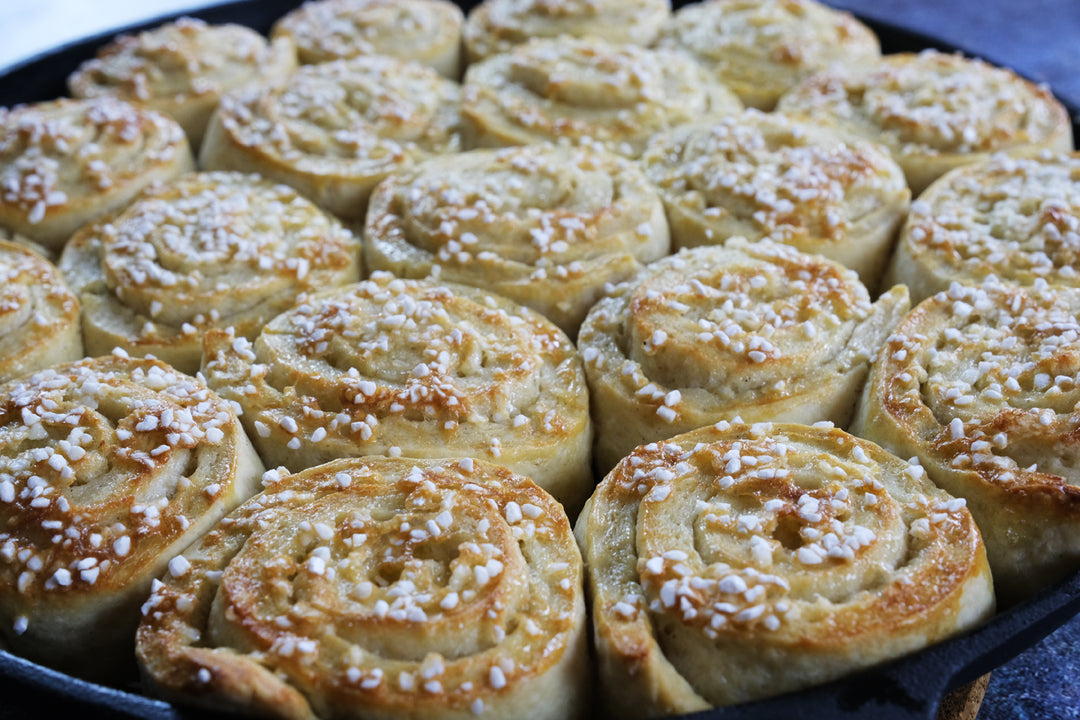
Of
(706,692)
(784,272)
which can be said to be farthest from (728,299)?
(706,692)

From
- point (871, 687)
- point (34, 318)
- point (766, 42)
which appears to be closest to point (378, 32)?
point (766, 42)

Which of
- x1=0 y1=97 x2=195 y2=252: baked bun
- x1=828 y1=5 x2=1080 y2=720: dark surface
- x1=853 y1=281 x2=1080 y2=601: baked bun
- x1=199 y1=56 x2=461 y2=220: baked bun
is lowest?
x1=828 y1=5 x2=1080 y2=720: dark surface

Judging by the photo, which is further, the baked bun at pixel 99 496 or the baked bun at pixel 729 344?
the baked bun at pixel 729 344

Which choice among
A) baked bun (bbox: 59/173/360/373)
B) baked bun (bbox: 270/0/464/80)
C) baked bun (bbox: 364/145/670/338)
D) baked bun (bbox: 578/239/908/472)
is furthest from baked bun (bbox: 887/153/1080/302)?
baked bun (bbox: 270/0/464/80)

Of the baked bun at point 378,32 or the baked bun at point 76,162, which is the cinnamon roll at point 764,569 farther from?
the baked bun at point 378,32

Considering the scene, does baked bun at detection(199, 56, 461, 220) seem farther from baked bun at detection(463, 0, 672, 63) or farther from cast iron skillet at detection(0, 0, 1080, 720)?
cast iron skillet at detection(0, 0, 1080, 720)

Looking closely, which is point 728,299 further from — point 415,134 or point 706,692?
point 415,134

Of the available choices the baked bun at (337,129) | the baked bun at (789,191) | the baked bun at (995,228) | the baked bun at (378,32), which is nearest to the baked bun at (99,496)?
the baked bun at (337,129)
